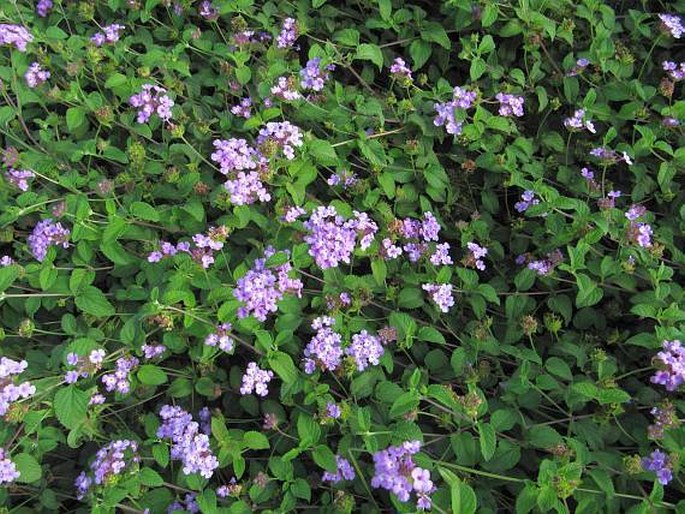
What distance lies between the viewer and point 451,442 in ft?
7.85

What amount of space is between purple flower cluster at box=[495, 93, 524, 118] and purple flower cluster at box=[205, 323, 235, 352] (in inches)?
71.4

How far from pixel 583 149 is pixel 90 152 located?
2.57m

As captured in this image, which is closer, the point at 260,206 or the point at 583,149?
the point at 260,206

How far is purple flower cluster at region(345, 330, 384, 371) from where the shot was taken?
2.50 metres

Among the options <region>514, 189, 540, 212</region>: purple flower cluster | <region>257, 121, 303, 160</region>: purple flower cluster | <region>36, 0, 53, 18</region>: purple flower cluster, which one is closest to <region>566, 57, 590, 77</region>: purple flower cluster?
<region>514, 189, 540, 212</region>: purple flower cluster

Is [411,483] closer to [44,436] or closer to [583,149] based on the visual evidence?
[44,436]

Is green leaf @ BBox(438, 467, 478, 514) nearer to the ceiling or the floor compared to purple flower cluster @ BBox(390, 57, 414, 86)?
nearer to the floor

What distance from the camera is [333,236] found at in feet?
8.64

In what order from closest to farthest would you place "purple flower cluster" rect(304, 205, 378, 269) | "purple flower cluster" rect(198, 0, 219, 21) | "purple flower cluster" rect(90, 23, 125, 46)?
"purple flower cluster" rect(304, 205, 378, 269) < "purple flower cluster" rect(90, 23, 125, 46) < "purple flower cluster" rect(198, 0, 219, 21)

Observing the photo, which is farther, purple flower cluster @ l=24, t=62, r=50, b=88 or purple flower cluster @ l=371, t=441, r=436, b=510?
purple flower cluster @ l=24, t=62, r=50, b=88

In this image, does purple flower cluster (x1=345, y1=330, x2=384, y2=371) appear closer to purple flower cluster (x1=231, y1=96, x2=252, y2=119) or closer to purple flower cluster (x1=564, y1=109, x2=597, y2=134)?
purple flower cluster (x1=231, y1=96, x2=252, y2=119)

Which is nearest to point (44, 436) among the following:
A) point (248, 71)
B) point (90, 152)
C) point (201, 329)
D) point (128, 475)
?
point (128, 475)

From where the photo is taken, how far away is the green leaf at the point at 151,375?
8.28 feet

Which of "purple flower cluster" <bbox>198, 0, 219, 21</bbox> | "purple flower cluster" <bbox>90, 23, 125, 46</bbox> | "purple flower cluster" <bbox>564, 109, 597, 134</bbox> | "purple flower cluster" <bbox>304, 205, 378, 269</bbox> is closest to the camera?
"purple flower cluster" <bbox>304, 205, 378, 269</bbox>
